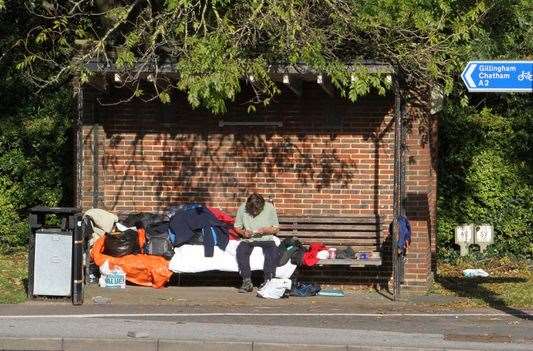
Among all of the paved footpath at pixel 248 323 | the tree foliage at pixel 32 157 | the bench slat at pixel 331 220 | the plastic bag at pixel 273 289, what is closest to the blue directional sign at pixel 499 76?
the paved footpath at pixel 248 323

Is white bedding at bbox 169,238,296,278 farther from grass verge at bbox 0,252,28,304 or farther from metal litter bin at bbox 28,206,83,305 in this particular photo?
grass verge at bbox 0,252,28,304

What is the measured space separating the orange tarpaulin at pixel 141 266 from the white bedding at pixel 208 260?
16 centimetres

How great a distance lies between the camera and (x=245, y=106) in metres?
15.0

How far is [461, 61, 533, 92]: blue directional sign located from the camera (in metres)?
11.2

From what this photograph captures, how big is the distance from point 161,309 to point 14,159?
574 centimetres

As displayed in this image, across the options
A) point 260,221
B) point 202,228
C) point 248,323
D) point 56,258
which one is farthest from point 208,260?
point 248,323

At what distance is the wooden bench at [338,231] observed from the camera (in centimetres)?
1473

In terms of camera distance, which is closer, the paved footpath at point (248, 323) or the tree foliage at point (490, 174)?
the paved footpath at point (248, 323)

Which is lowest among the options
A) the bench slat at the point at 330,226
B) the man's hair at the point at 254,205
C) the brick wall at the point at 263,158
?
the bench slat at the point at 330,226

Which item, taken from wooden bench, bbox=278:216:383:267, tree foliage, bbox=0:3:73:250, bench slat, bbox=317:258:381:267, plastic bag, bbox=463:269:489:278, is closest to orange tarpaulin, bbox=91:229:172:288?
wooden bench, bbox=278:216:383:267

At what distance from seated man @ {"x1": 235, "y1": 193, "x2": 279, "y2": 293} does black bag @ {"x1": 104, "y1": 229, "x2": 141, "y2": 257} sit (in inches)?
55.1

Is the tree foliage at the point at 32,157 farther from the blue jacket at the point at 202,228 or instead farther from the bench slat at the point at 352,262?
the bench slat at the point at 352,262

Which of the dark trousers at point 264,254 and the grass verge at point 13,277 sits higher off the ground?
the dark trousers at point 264,254

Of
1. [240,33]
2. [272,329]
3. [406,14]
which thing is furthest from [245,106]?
[272,329]
